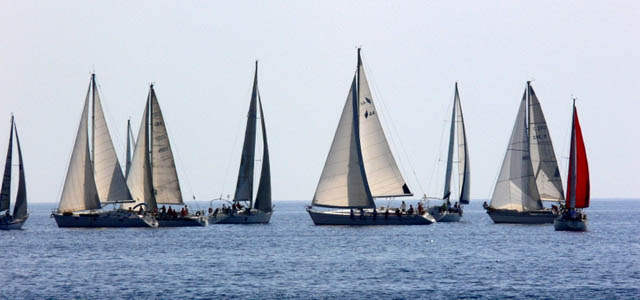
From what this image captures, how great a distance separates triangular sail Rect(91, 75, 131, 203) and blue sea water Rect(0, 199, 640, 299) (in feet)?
10.3

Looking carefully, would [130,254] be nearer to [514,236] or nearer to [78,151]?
[78,151]

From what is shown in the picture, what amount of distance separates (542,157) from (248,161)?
24841mm

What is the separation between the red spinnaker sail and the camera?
278 ft

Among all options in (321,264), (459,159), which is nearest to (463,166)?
(459,159)

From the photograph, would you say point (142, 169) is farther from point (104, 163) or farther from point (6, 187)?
point (6, 187)

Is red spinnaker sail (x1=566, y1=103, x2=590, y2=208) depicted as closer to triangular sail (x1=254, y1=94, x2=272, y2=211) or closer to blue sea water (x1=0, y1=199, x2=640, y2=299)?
blue sea water (x1=0, y1=199, x2=640, y2=299)

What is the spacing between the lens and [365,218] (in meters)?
87.9

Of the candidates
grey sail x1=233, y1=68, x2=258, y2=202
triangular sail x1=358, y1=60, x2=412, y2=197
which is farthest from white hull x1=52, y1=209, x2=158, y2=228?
triangular sail x1=358, y1=60, x2=412, y2=197

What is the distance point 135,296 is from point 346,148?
3799cm

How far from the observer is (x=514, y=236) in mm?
84438

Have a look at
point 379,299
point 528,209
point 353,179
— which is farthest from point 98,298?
point 528,209

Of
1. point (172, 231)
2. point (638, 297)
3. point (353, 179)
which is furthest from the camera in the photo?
point (172, 231)

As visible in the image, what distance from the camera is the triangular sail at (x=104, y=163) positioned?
86.8m

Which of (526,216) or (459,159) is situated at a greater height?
(459,159)
